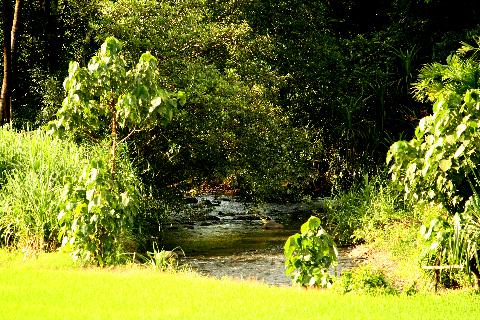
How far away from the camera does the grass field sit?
23.6 feet

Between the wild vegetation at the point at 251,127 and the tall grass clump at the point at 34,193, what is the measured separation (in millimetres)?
38

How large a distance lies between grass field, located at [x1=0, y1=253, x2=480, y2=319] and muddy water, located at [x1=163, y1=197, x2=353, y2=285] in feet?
13.4

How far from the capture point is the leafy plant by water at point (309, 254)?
9.88 metres

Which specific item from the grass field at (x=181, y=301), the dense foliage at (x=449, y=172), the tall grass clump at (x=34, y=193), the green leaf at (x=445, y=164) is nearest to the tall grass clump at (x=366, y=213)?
the dense foliage at (x=449, y=172)

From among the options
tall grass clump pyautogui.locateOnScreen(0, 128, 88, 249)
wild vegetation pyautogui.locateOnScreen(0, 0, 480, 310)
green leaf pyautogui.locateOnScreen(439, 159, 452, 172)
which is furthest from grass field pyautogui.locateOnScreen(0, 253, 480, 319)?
tall grass clump pyautogui.locateOnScreen(0, 128, 88, 249)

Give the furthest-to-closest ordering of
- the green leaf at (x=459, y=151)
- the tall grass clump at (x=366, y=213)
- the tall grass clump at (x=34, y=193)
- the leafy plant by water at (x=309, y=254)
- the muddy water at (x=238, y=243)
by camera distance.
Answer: the tall grass clump at (x=366, y=213), the muddy water at (x=238, y=243), the tall grass clump at (x=34, y=193), the leafy plant by water at (x=309, y=254), the green leaf at (x=459, y=151)

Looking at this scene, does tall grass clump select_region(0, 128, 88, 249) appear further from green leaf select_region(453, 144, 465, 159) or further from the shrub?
green leaf select_region(453, 144, 465, 159)

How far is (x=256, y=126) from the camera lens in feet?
57.8

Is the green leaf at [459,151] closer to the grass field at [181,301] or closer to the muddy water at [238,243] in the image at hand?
the grass field at [181,301]

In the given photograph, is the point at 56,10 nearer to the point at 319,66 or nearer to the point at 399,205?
the point at 319,66

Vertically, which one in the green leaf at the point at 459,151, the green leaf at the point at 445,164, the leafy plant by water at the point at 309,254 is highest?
the green leaf at the point at 459,151

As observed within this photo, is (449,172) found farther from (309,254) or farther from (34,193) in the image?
(34,193)

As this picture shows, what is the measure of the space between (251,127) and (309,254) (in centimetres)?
794

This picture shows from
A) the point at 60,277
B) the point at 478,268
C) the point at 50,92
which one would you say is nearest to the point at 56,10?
the point at 50,92
